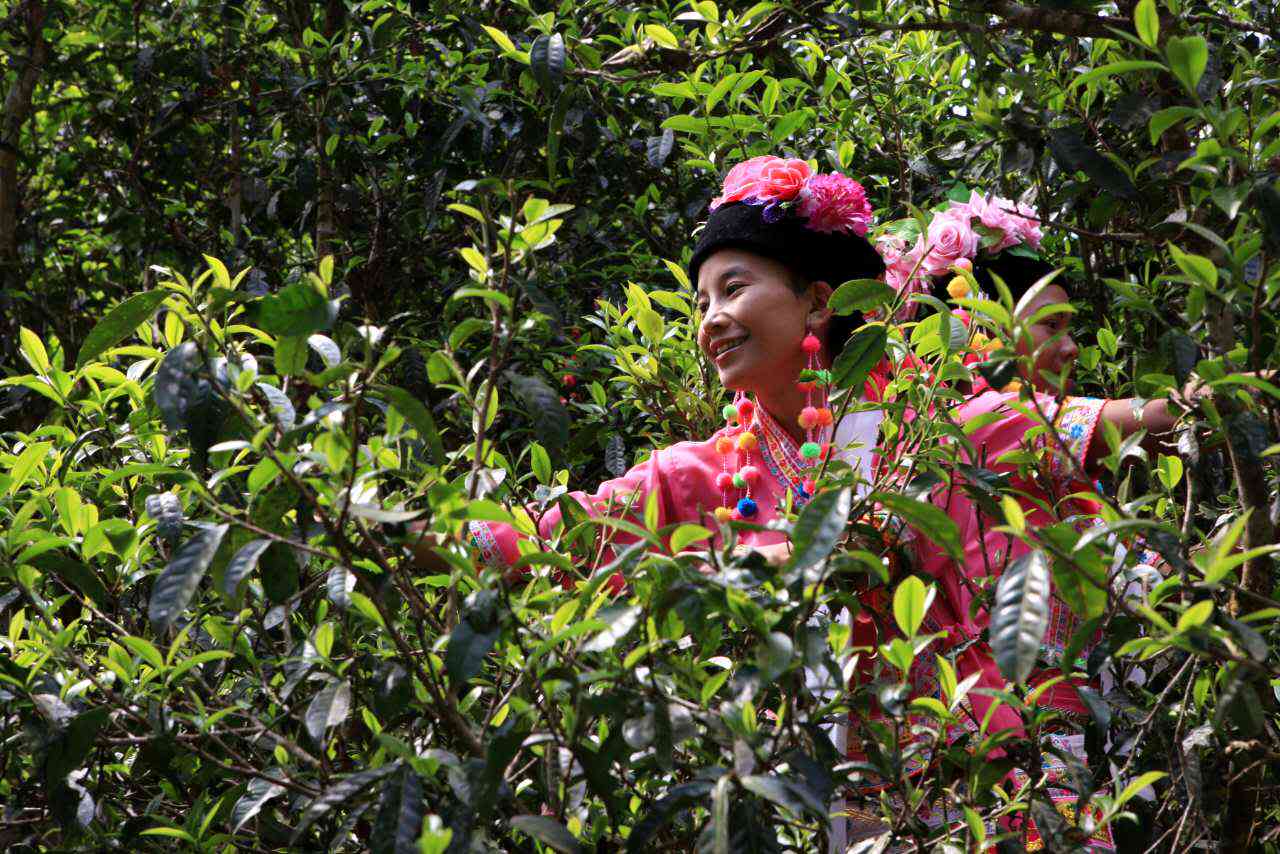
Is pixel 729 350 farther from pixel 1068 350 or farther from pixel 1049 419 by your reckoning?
pixel 1049 419

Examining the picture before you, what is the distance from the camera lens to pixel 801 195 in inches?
107

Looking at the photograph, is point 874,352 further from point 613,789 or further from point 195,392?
point 195,392

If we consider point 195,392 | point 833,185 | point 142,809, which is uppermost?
point 195,392

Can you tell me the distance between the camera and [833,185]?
8.98 ft

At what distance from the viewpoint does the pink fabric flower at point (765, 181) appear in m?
2.72

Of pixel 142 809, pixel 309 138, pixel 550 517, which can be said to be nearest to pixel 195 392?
pixel 142 809

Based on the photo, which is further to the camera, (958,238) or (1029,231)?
(1029,231)

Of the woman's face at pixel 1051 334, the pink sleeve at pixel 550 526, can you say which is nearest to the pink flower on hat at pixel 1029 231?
the woman's face at pixel 1051 334

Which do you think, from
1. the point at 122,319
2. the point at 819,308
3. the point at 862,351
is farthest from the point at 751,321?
the point at 122,319

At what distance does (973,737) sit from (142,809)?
1.25 metres

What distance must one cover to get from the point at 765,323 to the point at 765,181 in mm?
291

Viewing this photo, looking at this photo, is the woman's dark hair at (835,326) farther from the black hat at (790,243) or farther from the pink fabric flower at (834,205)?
the pink fabric flower at (834,205)

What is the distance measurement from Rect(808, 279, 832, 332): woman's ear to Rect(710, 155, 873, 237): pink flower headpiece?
13 centimetres

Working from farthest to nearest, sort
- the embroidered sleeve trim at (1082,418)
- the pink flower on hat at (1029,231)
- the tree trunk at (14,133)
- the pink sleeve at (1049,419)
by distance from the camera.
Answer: the tree trunk at (14,133), the pink flower on hat at (1029,231), the embroidered sleeve trim at (1082,418), the pink sleeve at (1049,419)
